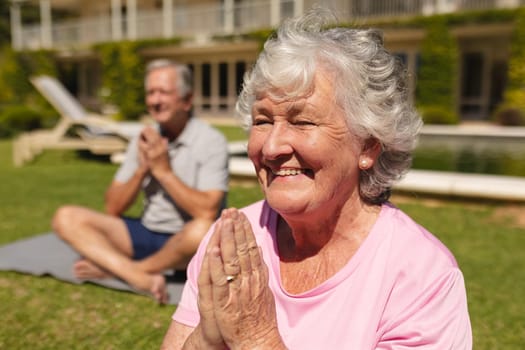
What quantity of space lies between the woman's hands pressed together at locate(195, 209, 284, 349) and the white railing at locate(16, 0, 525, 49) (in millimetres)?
15311

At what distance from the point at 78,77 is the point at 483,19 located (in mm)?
20438

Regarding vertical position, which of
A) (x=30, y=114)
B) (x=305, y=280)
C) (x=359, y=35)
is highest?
(x=359, y=35)

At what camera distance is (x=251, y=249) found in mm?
1284

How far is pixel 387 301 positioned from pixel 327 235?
30 centimetres

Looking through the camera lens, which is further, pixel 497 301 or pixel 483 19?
pixel 483 19

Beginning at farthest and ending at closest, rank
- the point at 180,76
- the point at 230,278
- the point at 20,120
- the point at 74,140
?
the point at 20,120
the point at 74,140
the point at 180,76
the point at 230,278

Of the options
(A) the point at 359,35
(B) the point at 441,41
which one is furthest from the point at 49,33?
(A) the point at 359,35

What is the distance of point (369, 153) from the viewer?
5.14 feet

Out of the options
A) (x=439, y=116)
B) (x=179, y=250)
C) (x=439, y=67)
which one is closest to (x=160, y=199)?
(x=179, y=250)

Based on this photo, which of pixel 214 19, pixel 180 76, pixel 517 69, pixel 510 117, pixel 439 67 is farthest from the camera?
pixel 214 19

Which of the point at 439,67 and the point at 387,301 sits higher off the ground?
the point at 439,67

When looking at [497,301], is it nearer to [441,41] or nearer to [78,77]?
[441,41]

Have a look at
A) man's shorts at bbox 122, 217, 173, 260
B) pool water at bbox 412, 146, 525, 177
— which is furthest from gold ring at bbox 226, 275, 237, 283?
pool water at bbox 412, 146, 525, 177

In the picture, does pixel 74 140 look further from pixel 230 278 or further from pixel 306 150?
pixel 230 278
